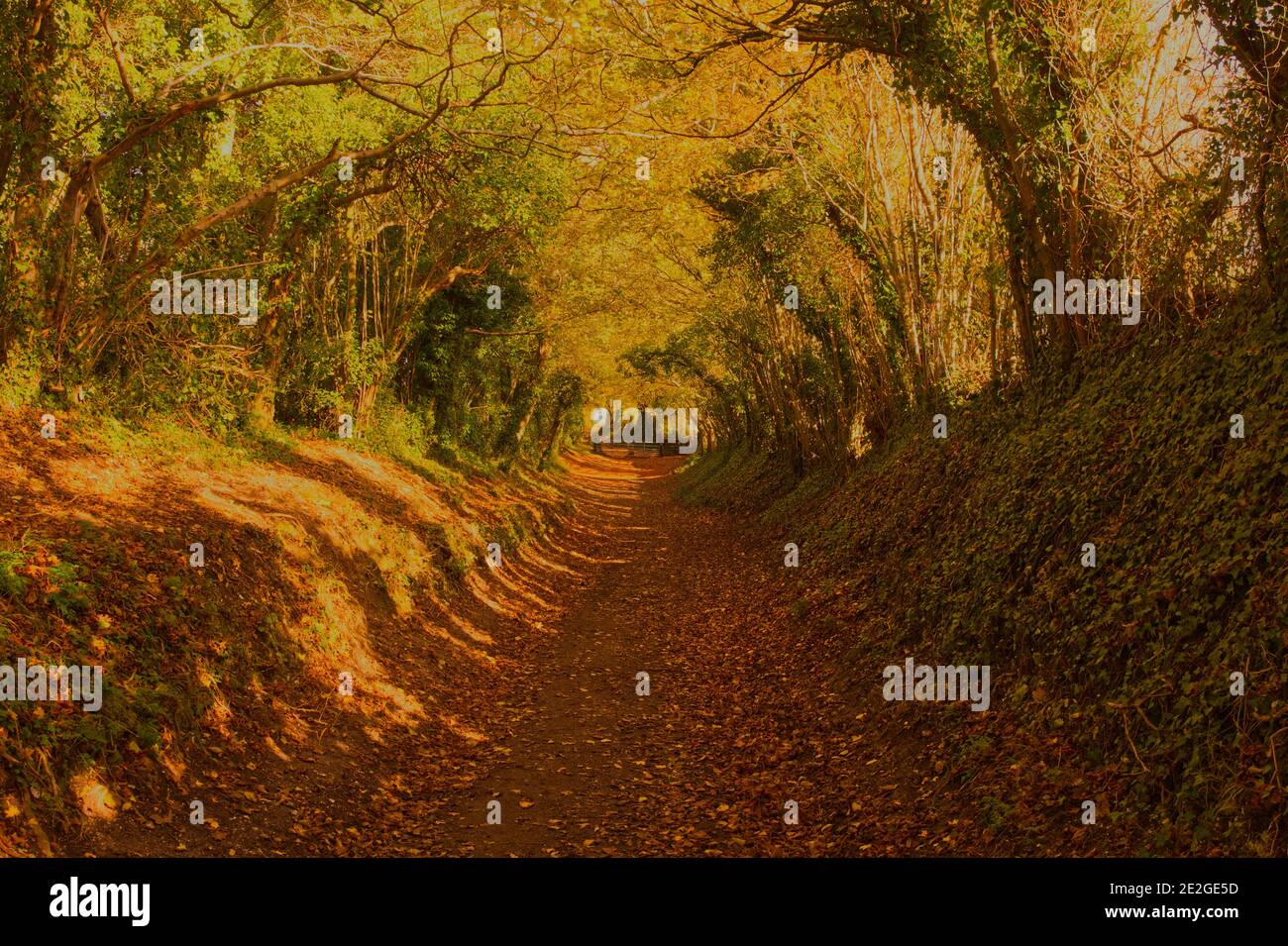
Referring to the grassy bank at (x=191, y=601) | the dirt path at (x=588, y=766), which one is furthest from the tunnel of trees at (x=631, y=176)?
the dirt path at (x=588, y=766)

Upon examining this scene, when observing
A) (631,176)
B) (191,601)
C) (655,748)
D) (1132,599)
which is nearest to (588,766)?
(655,748)

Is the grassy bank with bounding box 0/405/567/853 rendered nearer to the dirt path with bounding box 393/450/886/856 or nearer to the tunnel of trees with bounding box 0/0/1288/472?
the dirt path with bounding box 393/450/886/856

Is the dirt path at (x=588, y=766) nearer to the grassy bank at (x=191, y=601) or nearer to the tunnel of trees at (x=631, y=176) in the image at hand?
the grassy bank at (x=191, y=601)

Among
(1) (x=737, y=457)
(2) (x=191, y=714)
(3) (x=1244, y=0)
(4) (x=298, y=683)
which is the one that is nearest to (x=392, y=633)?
(4) (x=298, y=683)

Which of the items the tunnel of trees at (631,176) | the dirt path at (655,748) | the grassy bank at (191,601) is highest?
the tunnel of trees at (631,176)

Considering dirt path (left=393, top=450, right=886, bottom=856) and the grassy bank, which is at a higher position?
the grassy bank

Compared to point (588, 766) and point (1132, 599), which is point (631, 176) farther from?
point (1132, 599)

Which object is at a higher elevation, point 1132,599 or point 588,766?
point 1132,599

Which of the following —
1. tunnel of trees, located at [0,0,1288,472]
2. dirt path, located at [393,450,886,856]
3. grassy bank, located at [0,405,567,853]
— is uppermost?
tunnel of trees, located at [0,0,1288,472]

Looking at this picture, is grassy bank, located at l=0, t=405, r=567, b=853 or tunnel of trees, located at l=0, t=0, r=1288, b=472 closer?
grassy bank, located at l=0, t=405, r=567, b=853

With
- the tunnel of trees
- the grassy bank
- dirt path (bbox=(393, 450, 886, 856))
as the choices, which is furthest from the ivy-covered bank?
the grassy bank

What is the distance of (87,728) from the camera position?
5.67m

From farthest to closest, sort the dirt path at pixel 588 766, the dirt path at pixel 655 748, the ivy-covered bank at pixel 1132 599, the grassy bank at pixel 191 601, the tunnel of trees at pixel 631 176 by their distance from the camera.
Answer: the tunnel of trees at pixel 631 176 → the dirt path at pixel 655 748 → the dirt path at pixel 588 766 → the grassy bank at pixel 191 601 → the ivy-covered bank at pixel 1132 599
